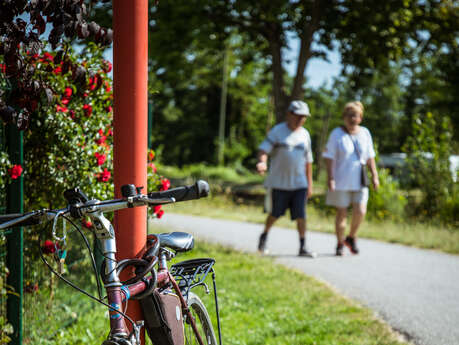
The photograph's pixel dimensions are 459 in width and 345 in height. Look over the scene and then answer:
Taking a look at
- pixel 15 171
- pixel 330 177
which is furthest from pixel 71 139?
pixel 330 177

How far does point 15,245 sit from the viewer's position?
10.4 feet

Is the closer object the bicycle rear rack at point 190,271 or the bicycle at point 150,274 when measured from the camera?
the bicycle at point 150,274

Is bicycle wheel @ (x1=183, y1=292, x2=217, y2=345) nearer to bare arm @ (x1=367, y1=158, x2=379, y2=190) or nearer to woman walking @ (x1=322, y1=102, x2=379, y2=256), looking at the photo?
woman walking @ (x1=322, y1=102, x2=379, y2=256)

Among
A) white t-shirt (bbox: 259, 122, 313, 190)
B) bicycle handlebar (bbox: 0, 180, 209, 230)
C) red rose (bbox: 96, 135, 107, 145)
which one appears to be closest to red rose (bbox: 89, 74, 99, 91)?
red rose (bbox: 96, 135, 107, 145)

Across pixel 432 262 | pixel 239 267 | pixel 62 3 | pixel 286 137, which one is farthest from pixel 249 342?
pixel 432 262

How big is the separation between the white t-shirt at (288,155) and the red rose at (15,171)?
3.95 meters

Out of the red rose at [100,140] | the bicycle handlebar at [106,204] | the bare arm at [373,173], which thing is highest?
the red rose at [100,140]

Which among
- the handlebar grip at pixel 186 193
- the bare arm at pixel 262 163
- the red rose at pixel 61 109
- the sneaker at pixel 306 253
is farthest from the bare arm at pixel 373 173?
the handlebar grip at pixel 186 193

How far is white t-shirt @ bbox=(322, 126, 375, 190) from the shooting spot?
22.3 feet

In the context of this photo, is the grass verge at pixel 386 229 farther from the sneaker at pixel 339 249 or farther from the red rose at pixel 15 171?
the red rose at pixel 15 171

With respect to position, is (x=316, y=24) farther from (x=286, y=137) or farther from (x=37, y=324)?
(x=37, y=324)

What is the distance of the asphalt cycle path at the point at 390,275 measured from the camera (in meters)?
4.30

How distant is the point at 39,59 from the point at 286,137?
3.85 metres

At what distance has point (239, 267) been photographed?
609 centimetres
